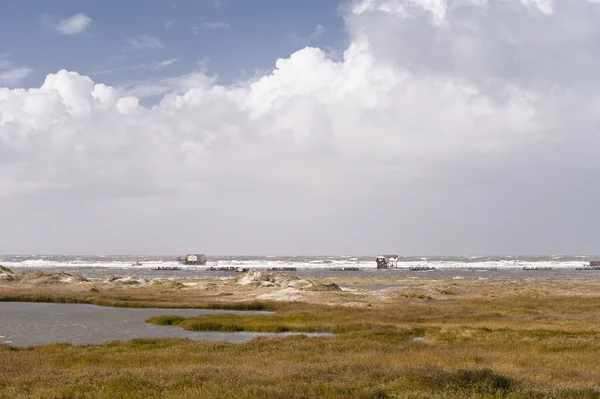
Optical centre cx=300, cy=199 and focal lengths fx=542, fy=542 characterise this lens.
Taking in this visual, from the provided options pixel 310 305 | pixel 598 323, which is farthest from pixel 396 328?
pixel 310 305

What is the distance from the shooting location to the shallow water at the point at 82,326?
38.5 metres

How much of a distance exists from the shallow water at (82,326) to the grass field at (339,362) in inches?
146

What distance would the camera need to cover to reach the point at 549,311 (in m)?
56.5

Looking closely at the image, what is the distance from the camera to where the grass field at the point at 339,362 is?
16672 millimetres

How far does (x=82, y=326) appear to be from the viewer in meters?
45.7

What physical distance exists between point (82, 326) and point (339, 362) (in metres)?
29.8

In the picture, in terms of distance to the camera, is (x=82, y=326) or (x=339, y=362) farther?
(x=82, y=326)

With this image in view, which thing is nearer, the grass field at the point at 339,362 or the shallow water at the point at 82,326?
the grass field at the point at 339,362

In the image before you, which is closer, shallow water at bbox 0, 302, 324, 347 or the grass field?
the grass field

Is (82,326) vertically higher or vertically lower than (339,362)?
lower

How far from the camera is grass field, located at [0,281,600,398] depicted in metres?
16.7

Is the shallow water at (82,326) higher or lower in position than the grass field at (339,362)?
lower

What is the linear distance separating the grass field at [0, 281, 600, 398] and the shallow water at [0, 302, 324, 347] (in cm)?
370

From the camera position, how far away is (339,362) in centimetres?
2386
